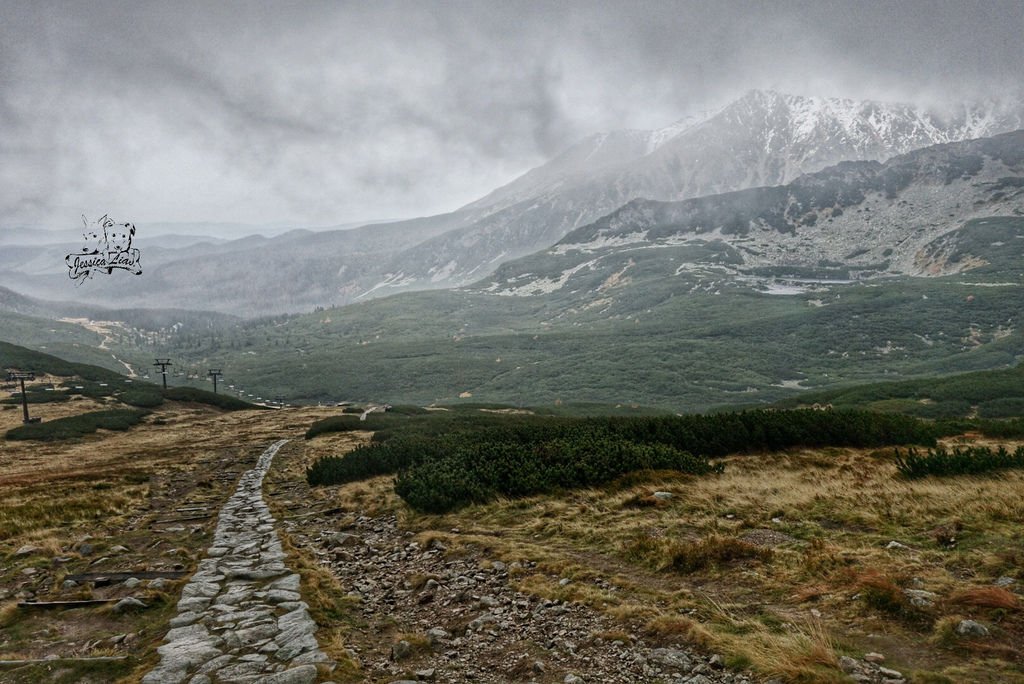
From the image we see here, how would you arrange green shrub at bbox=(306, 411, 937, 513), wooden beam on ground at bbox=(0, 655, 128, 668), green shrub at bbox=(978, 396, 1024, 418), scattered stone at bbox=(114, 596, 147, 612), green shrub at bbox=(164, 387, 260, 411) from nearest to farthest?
wooden beam on ground at bbox=(0, 655, 128, 668), scattered stone at bbox=(114, 596, 147, 612), green shrub at bbox=(306, 411, 937, 513), green shrub at bbox=(978, 396, 1024, 418), green shrub at bbox=(164, 387, 260, 411)

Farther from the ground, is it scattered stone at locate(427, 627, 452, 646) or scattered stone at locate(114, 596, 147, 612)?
scattered stone at locate(114, 596, 147, 612)

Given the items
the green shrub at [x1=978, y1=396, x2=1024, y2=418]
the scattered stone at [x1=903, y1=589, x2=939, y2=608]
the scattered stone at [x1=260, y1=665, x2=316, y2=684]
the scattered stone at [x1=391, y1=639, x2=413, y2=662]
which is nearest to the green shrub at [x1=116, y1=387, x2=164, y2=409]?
the scattered stone at [x1=260, y1=665, x2=316, y2=684]

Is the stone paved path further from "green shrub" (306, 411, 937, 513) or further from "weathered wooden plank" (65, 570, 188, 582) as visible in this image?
"green shrub" (306, 411, 937, 513)

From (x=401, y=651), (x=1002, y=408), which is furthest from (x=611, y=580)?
(x=1002, y=408)

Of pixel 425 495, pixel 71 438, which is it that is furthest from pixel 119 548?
pixel 71 438

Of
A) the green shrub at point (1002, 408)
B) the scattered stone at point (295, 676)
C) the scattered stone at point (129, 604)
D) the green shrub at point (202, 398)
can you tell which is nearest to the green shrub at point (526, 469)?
the scattered stone at point (129, 604)

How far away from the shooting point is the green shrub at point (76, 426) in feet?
171

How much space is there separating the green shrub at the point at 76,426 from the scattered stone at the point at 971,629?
6593cm

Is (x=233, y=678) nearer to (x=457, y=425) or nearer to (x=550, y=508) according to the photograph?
(x=550, y=508)

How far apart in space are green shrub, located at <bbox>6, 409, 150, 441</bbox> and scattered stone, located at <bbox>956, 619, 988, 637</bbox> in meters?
65.9

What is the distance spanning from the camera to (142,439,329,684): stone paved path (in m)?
7.27

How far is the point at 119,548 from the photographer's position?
45.9ft

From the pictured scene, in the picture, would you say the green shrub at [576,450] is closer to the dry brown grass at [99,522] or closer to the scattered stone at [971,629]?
the dry brown grass at [99,522]

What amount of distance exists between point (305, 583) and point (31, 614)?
15.1ft
